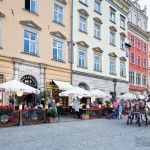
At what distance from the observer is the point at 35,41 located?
25547 millimetres

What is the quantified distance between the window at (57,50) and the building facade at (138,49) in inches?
735

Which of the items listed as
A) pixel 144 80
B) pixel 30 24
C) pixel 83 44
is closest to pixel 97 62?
pixel 83 44

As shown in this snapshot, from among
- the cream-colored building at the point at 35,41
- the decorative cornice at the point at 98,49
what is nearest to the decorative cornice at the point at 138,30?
the decorative cornice at the point at 98,49

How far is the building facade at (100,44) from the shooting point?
30828 millimetres

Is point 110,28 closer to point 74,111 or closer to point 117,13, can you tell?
point 117,13

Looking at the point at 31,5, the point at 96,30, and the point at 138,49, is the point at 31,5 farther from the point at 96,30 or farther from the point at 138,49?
the point at 138,49

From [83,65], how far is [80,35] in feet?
10.4

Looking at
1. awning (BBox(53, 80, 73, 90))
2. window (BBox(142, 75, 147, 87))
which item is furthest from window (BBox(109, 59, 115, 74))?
window (BBox(142, 75, 147, 87))

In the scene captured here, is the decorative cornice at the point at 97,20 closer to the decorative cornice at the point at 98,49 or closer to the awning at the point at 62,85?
the decorative cornice at the point at 98,49

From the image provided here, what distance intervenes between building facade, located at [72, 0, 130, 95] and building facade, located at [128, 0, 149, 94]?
379 centimetres

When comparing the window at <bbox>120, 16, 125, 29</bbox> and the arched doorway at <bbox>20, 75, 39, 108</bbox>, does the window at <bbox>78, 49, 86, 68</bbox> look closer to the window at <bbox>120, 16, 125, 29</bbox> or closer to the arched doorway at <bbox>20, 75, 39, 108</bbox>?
the arched doorway at <bbox>20, 75, 39, 108</bbox>

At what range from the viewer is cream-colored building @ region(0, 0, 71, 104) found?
2267 centimetres

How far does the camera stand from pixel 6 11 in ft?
74.7

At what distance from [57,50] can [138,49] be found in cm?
2352
